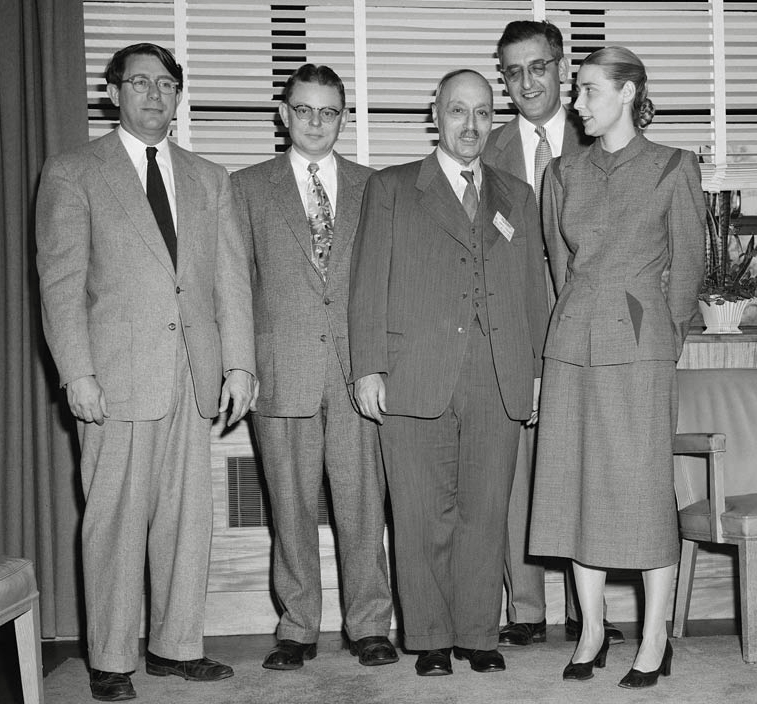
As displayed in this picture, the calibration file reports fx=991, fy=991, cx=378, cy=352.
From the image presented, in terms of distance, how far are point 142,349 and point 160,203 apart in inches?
17.4

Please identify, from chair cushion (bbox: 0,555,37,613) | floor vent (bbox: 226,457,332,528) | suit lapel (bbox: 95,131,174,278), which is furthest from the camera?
floor vent (bbox: 226,457,332,528)

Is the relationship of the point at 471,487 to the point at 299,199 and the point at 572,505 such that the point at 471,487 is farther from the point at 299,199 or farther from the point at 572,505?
the point at 299,199

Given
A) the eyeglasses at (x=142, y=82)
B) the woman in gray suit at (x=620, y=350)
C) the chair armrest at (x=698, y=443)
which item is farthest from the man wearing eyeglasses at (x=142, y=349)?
the chair armrest at (x=698, y=443)

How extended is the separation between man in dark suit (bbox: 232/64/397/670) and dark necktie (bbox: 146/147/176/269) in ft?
0.87


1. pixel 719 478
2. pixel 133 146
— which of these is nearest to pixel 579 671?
pixel 719 478

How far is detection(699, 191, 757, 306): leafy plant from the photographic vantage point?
12.2ft

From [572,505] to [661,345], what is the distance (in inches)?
20.4

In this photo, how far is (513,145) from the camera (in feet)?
11.0

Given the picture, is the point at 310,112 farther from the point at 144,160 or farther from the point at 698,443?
the point at 698,443

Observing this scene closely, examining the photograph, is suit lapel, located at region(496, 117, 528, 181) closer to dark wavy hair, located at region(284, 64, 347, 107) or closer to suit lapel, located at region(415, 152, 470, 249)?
suit lapel, located at region(415, 152, 470, 249)

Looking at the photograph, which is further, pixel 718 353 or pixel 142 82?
pixel 718 353

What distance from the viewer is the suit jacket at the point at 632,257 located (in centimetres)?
270

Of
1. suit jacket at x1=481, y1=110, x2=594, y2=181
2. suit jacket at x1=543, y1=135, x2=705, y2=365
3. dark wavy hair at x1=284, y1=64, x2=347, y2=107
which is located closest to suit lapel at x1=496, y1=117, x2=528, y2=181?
suit jacket at x1=481, y1=110, x2=594, y2=181

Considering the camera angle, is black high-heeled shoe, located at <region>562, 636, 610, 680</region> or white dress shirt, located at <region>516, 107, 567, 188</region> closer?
black high-heeled shoe, located at <region>562, 636, 610, 680</region>
